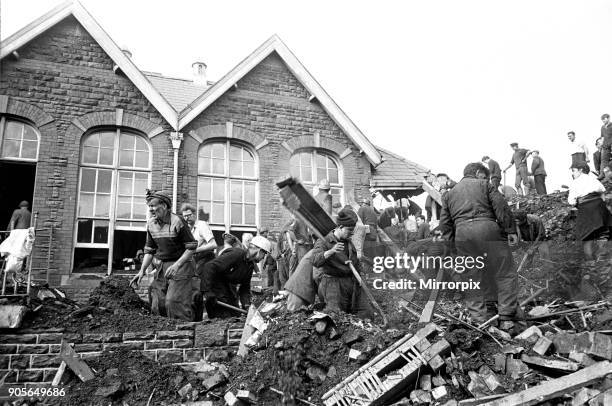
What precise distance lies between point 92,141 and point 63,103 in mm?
963

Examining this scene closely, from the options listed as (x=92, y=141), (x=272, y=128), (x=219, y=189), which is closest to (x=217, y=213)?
(x=219, y=189)

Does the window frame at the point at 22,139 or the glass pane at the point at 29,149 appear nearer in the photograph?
the window frame at the point at 22,139

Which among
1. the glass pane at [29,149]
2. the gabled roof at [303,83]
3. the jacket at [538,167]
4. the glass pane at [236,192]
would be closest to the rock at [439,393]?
the glass pane at [236,192]

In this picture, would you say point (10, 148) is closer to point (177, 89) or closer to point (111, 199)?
point (111, 199)

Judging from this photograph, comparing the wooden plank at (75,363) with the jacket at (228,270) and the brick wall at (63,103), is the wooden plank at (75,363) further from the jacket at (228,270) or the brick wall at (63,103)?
the brick wall at (63,103)

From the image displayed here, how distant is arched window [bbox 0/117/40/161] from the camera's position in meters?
9.62

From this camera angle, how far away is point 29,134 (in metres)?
9.82

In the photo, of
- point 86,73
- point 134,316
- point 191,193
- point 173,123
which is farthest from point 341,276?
point 86,73

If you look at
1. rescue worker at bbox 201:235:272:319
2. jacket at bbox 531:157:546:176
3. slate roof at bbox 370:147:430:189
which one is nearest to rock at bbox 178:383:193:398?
rescue worker at bbox 201:235:272:319

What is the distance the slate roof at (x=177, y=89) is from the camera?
40.2ft

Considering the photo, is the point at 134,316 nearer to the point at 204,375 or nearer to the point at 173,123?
the point at 204,375

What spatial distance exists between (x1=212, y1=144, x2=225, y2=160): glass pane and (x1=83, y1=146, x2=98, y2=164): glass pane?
257 cm

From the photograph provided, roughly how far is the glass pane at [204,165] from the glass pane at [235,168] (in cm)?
55

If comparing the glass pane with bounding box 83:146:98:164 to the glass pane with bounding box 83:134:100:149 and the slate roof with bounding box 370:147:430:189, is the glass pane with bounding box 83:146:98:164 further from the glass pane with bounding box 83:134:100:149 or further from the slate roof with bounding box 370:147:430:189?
the slate roof with bounding box 370:147:430:189
